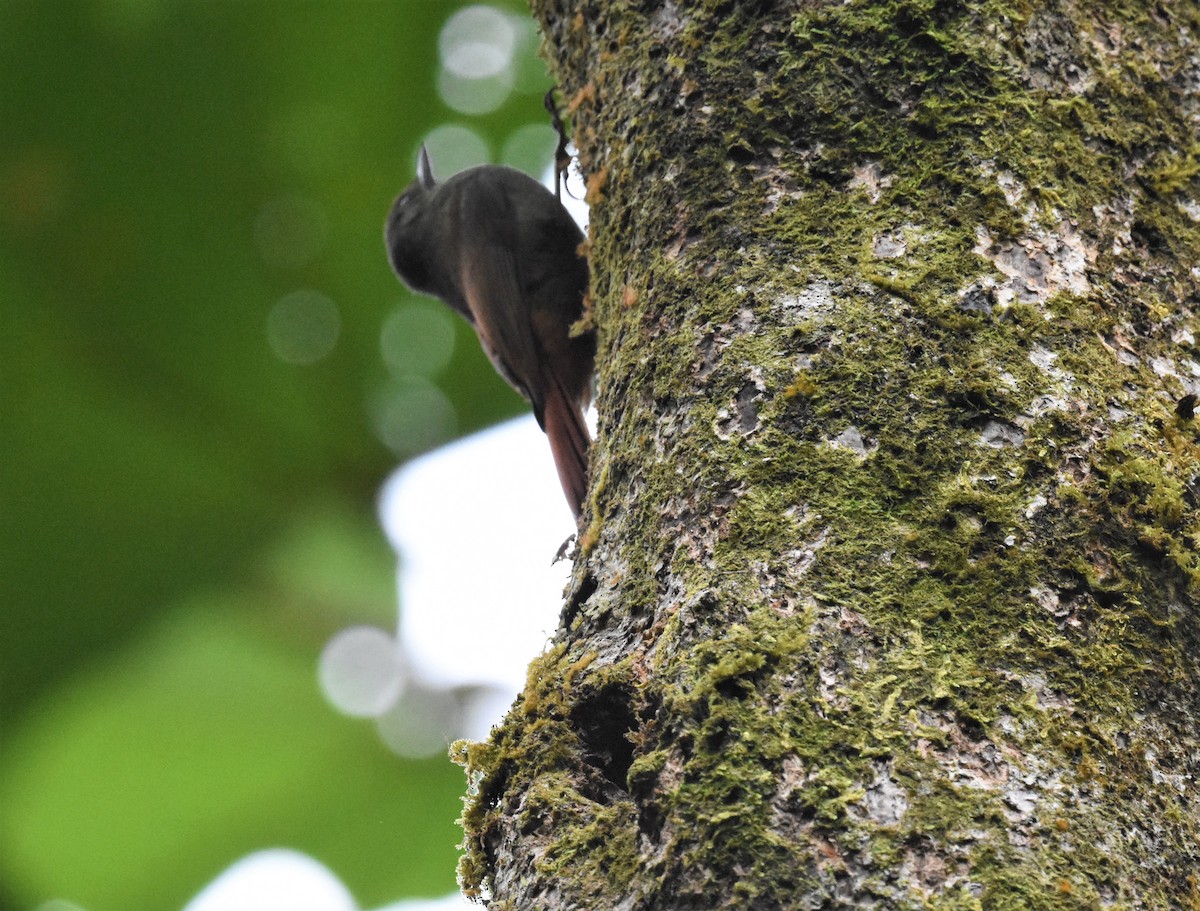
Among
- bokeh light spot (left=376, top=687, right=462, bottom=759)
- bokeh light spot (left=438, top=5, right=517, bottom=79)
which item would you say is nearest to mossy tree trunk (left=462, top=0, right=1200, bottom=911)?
bokeh light spot (left=438, top=5, right=517, bottom=79)

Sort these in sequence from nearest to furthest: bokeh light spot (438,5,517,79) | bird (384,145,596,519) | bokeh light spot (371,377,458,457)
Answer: bird (384,145,596,519)
bokeh light spot (438,5,517,79)
bokeh light spot (371,377,458,457)

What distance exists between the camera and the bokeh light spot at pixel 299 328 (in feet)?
14.5

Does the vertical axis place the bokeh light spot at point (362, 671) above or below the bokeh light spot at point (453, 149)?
below

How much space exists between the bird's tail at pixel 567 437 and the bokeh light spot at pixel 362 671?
1.34m

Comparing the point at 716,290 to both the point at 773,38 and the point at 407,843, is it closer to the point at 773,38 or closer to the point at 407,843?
the point at 773,38

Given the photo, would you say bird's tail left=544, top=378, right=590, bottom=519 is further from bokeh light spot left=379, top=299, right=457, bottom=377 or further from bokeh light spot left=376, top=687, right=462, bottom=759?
bokeh light spot left=376, top=687, right=462, bottom=759

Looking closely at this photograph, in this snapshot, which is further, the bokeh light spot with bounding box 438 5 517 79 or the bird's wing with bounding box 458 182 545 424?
the bokeh light spot with bounding box 438 5 517 79

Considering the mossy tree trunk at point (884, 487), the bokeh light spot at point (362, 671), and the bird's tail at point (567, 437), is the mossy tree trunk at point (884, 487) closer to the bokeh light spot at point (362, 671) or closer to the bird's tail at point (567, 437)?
the bird's tail at point (567, 437)

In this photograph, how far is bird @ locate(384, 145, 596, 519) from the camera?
3881 millimetres

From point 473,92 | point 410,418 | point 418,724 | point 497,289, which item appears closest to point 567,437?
point 497,289

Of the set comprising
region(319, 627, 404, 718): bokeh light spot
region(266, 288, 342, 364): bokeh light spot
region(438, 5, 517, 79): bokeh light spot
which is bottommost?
region(319, 627, 404, 718): bokeh light spot

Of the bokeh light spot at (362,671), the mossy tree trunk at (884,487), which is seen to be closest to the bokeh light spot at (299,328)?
the bokeh light spot at (362,671)

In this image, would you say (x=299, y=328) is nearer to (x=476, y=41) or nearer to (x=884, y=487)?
(x=476, y=41)

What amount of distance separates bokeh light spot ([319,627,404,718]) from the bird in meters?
1.26
